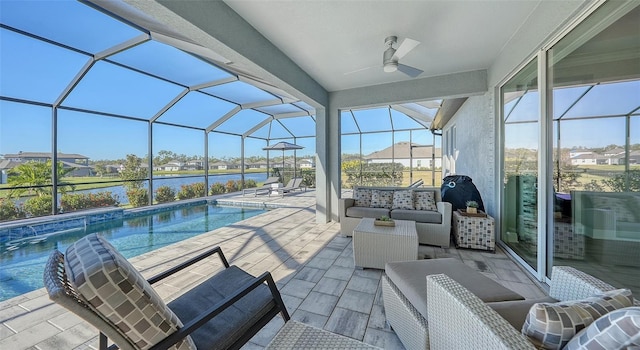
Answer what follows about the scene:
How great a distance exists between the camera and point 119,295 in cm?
93

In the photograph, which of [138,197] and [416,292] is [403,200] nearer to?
[416,292]

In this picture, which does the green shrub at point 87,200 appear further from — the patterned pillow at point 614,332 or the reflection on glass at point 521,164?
the reflection on glass at point 521,164

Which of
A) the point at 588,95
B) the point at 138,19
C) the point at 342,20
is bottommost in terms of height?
the point at 588,95

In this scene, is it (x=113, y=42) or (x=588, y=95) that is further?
(x=113, y=42)

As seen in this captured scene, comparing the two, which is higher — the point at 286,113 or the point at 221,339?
the point at 286,113

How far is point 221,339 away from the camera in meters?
1.28

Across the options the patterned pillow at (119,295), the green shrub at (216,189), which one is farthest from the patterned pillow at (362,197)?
the green shrub at (216,189)

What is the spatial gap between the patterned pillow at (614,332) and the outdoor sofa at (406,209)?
122 inches

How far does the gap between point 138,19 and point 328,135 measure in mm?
3674

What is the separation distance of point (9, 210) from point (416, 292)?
28.3 ft

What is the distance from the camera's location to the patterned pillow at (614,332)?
67 cm

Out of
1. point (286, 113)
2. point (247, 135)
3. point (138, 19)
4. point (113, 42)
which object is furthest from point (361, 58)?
point (247, 135)

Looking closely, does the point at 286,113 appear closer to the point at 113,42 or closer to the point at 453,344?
the point at 113,42

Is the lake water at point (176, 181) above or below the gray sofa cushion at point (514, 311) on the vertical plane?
above
